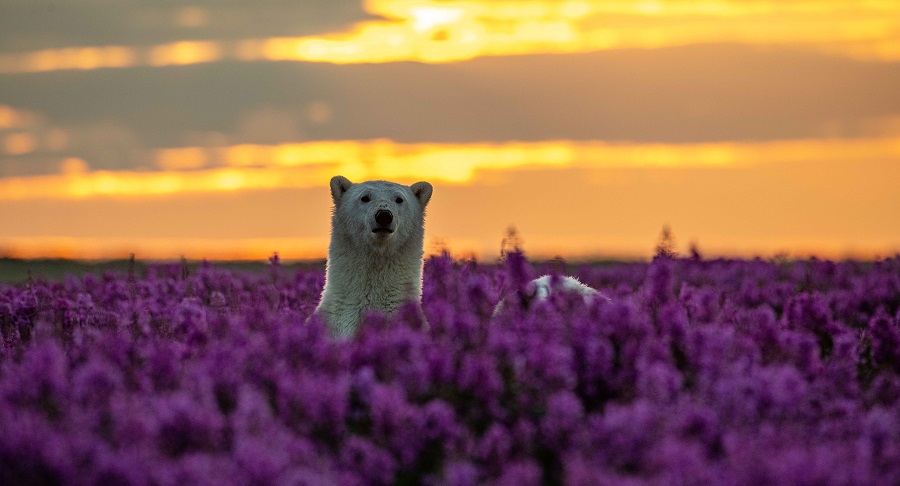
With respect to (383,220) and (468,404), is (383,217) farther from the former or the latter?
(468,404)

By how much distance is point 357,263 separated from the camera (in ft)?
36.1

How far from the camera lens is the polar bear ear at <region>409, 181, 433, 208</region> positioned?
39.0 feet

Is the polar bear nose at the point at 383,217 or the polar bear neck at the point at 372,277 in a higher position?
the polar bear nose at the point at 383,217

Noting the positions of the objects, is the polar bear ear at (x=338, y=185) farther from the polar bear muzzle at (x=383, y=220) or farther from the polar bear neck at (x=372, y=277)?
the polar bear muzzle at (x=383, y=220)

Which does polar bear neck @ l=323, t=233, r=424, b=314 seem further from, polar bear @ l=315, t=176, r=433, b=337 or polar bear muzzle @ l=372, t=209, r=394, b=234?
polar bear muzzle @ l=372, t=209, r=394, b=234

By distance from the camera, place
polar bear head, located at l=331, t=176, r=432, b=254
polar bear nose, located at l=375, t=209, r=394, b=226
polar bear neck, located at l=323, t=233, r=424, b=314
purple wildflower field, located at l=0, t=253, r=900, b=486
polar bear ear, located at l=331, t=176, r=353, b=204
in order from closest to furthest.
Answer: purple wildflower field, located at l=0, t=253, r=900, b=486 < polar bear nose, located at l=375, t=209, r=394, b=226 < polar bear head, located at l=331, t=176, r=432, b=254 < polar bear neck, located at l=323, t=233, r=424, b=314 < polar bear ear, located at l=331, t=176, r=353, b=204

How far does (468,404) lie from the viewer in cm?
557

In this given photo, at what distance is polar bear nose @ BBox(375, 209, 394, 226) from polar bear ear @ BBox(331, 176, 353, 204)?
138cm

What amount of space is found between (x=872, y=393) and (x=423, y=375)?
8.65 ft

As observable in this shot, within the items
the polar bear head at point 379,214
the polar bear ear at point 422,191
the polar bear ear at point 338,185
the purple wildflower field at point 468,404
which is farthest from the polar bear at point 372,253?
the purple wildflower field at point 468,404

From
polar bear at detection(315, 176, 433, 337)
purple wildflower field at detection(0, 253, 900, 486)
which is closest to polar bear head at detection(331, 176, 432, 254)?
polar bear at detection(315, 176, 433, 337)

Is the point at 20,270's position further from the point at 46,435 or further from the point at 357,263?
the point at 46,435

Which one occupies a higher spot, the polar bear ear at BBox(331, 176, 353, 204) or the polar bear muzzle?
the polar bear ear at BBox(331, 176, 353, 204)

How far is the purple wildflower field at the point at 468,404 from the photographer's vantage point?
438 cm
